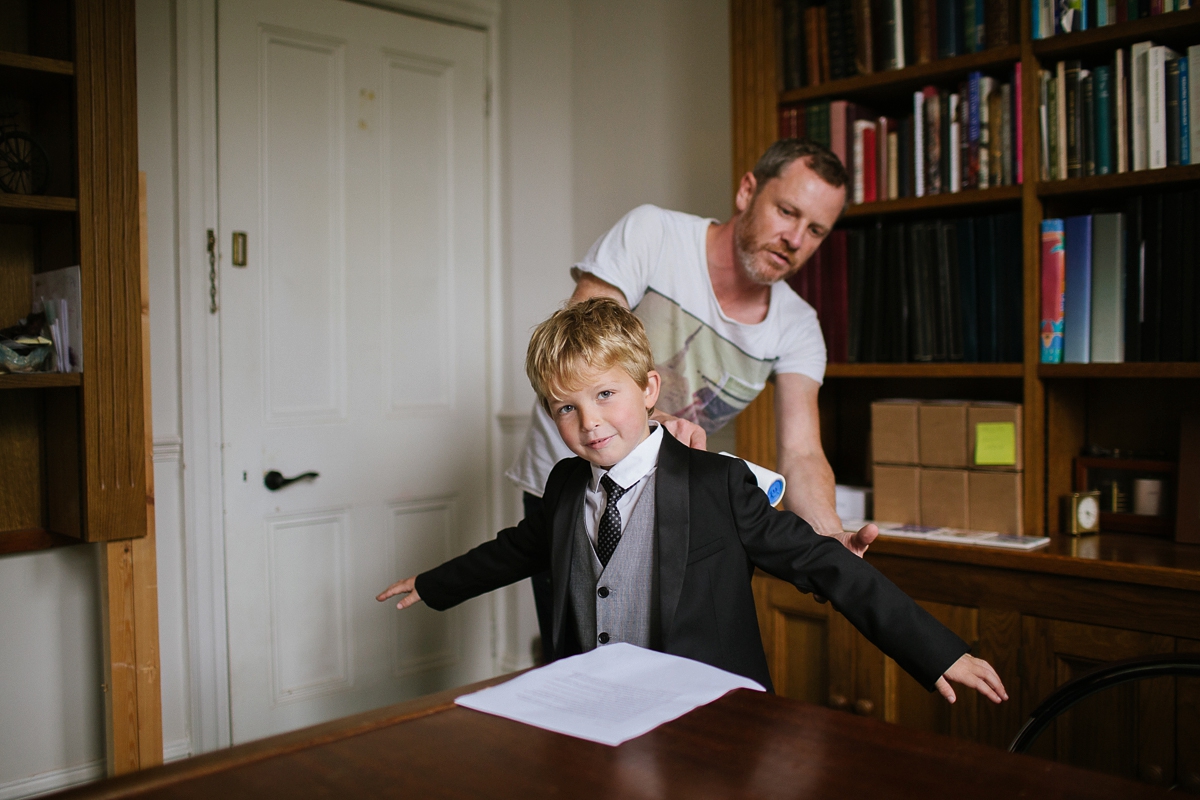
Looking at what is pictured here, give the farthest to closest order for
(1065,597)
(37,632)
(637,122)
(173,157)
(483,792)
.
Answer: (637,122) → (173,157) → (37,632) → (1065,597) → (483,792)

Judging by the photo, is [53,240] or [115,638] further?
[53,240]

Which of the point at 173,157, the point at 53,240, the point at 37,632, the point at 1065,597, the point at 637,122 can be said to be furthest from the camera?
the point at 637,122

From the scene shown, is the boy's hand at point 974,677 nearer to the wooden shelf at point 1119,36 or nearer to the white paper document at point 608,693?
the white paper document at point 608,693

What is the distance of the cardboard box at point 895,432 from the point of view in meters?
2.35

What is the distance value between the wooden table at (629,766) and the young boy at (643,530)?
0.33 metres

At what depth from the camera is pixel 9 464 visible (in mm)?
2240

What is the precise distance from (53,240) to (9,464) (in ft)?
1.80

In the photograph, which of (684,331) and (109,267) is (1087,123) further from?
(109,267)

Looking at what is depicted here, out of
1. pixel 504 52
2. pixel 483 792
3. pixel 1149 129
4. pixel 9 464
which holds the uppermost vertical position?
pixel 504 52

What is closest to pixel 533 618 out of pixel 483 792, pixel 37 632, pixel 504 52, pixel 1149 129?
pixel 37 632

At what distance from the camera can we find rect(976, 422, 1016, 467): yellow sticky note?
2.18m

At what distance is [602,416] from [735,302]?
844 mm

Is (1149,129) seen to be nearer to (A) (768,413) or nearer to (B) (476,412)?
(A) (768,413)

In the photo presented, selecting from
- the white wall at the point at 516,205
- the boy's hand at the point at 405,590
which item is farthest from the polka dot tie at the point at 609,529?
the white wall at the point at 516,205
